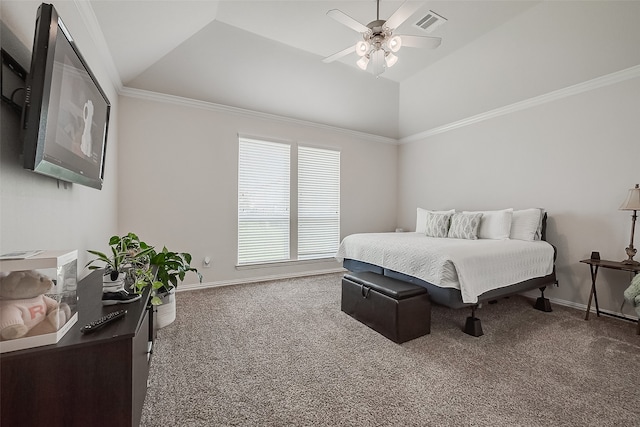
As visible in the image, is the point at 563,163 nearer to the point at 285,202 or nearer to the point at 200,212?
the point at 285,202

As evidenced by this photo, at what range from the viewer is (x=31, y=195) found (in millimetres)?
1258

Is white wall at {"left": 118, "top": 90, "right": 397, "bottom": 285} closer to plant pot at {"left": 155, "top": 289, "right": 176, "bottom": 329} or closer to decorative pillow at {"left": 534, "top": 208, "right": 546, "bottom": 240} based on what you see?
plant pot at {"left": 155, "top": 289, "right": 176, "bottom": 329}

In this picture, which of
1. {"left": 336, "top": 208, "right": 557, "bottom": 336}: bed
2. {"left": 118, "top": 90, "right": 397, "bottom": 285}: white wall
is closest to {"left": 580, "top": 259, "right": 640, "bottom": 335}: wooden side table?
{"left": 336, "top": 208, "right": 557, "bottom": 336}: bed

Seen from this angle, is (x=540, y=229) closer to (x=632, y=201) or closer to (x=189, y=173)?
(x=632, y=201)

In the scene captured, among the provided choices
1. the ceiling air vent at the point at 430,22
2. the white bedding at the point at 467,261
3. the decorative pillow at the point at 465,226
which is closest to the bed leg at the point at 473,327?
the white bedding at the point at 467,261

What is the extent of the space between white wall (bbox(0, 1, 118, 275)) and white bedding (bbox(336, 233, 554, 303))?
2.64m

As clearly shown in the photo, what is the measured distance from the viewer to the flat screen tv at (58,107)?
1052 millimetres

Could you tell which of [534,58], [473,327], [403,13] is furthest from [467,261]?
[534,58]

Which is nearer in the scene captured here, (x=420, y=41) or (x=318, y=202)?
(x=420, y=41)

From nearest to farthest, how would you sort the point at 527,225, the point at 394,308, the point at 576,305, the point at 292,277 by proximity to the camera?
the point at 394,308, the point at 576,305, the point at 527,225, the point at 292,277

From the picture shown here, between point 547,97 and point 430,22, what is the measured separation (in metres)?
1.91

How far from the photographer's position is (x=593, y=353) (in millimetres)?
2109

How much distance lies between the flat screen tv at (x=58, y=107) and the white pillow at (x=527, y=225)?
4235 mm

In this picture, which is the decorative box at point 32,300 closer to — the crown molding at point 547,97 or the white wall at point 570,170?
the white wall at point 570,170
